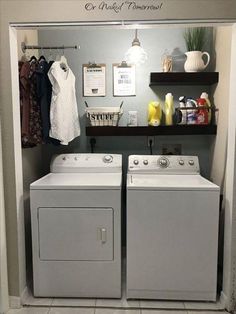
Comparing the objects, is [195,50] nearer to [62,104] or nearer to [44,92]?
[62,104]

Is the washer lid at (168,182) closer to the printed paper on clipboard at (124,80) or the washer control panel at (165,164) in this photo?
the washer control panel at (165,164)

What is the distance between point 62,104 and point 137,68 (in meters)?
0.88

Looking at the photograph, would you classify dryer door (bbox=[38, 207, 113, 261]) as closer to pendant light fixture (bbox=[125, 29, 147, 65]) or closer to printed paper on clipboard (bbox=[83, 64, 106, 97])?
printed paper on clipboard (bbox=[83, 64, 106, 97])

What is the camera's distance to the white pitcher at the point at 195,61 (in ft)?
8.75

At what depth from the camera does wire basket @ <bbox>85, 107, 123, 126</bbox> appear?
2.76 m

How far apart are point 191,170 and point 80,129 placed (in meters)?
1.15

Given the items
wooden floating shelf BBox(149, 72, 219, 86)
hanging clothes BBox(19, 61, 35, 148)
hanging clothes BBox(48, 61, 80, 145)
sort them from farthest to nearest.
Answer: wooden floating shelf BBox(149, 72, 219, 86)
hanging clothes BBox(48, 61, 80, 145)
hanging clothes BBox(19, 61, 35, 148)

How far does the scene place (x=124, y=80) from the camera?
9.55 ft

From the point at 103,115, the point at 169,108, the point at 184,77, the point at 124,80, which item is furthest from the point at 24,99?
the point at 184,77

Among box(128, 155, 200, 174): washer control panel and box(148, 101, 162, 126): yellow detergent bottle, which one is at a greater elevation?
box(148, 101, 162, 126): yellow detergent bottle

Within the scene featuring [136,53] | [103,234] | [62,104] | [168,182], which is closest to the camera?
[103,234]

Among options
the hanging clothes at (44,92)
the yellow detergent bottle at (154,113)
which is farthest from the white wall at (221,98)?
the hanging clothes at (44,92)

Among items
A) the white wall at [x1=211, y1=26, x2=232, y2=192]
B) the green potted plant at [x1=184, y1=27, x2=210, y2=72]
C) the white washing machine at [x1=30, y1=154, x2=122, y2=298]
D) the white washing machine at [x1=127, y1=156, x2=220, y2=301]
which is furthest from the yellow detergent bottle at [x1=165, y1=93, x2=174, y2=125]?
the white washing machine at [x1=30, y1=154, x2=122, y2=298]

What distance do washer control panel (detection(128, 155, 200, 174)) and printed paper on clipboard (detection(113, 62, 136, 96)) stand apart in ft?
2.25
